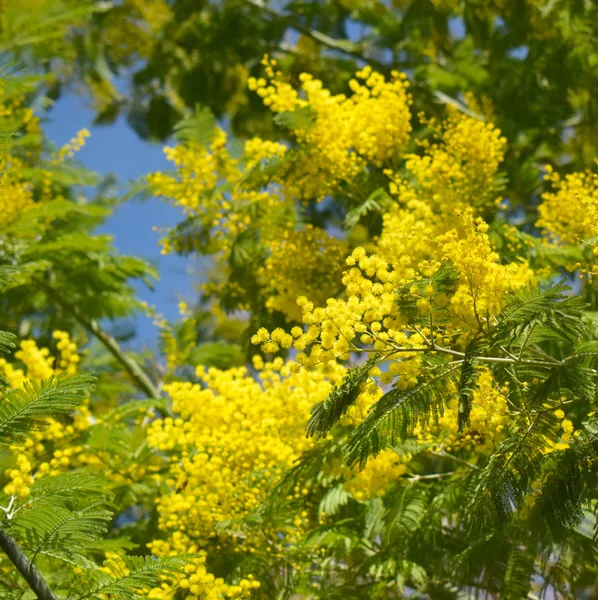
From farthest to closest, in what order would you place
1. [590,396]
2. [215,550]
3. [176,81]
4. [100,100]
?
[100,100] → [176,81] → [215,550] → [590,396]

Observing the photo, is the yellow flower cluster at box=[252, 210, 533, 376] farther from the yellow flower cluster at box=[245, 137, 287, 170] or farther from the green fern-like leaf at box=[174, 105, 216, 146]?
the green fern-like leaf at box=[174, 105, 216, 146]

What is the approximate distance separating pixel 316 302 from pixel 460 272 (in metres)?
2.33

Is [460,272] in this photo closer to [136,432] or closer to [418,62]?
[136,432]

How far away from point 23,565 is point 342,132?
329cm

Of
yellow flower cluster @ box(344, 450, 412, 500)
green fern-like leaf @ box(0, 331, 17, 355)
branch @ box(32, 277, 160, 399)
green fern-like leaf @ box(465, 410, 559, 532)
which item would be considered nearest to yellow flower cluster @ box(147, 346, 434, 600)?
yellow flower cluster @ box(344, 450, 412, 500)

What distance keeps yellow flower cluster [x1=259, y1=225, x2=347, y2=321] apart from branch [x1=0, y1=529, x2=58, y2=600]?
→ 9.30 feet

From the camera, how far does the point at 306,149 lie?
5.21m

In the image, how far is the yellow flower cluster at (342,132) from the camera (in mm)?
5125

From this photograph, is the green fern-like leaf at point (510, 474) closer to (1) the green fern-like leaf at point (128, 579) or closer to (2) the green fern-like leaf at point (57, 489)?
(1) the green fern-like leaf at point (128, 579)

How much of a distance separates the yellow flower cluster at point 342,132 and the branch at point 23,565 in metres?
3.08

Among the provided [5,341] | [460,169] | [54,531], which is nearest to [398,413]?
[54,531]

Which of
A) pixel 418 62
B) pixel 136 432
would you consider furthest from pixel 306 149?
pixel 418 62

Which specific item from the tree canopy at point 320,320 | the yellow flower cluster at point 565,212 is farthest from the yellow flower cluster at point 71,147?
the yellow flower cluster at point 565,212

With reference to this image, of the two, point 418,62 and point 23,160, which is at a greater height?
point 418,62
